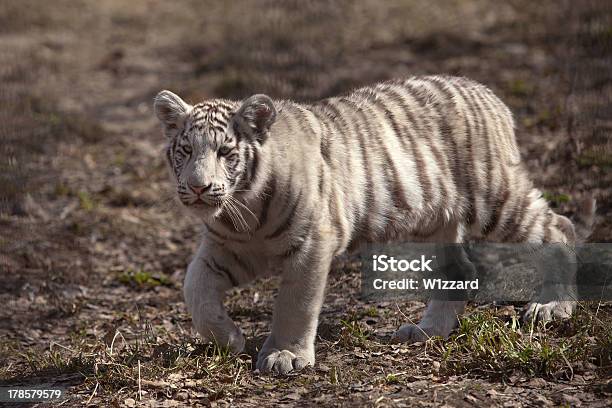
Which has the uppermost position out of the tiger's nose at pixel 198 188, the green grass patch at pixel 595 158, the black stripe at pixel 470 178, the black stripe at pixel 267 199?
the tiger's nose at pixel 198 188

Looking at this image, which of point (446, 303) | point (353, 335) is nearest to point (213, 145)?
point (353, 335)

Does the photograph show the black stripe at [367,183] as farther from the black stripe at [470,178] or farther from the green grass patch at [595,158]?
the green grass patch at [595,158]

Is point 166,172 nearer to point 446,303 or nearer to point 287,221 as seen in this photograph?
point 446,303

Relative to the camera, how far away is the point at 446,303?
15.7 feet

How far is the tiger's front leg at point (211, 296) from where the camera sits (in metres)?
4.27

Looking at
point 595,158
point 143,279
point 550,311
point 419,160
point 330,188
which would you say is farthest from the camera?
point 595,158

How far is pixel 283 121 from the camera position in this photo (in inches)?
175

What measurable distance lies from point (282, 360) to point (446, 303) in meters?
1.07

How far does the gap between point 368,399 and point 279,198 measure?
1035 millimetres

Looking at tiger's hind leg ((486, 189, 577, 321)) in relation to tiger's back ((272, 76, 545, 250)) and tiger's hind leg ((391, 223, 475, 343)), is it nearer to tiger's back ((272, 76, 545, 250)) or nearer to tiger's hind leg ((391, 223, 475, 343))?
tiger's back ((272, 76, 545, 250))

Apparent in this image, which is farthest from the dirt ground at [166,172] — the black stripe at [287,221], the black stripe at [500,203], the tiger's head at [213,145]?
the tiger's head at [213,145]

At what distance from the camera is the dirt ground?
13.5 ft

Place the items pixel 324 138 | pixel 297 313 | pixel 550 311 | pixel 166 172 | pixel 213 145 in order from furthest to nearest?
pixel 166 172 → pixel 550 311 → pixel 324 138 → pixel 297 313 → pixel 213 145

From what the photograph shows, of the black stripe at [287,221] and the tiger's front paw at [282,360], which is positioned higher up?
the black stripe at [287,221]
